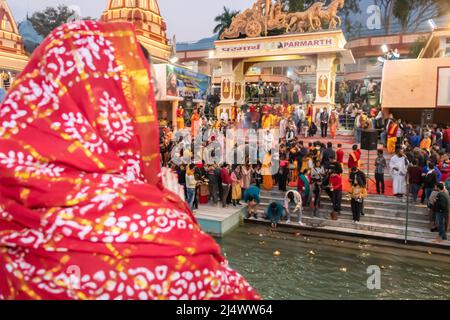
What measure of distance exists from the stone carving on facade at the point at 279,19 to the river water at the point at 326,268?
52.1 feet

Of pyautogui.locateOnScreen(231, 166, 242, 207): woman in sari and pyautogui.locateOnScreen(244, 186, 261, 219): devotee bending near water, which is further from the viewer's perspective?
pyautogui.locateOnScreen(231, 166, 242, 207): woman in sari

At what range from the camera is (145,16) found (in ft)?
119

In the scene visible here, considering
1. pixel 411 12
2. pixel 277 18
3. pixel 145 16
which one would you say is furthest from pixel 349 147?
pixel 411 12

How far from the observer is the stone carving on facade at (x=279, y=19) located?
21.8 m

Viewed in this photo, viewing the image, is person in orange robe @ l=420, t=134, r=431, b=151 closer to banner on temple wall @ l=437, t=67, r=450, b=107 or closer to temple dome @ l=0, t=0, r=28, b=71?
banner on temple wall @ l=437, t=67, r=450, b=107

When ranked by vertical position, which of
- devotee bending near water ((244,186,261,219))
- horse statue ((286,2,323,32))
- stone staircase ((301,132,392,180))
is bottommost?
devotee bending near water ((244,186,261,219))

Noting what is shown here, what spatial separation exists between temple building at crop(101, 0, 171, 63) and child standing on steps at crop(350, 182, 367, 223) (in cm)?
2834

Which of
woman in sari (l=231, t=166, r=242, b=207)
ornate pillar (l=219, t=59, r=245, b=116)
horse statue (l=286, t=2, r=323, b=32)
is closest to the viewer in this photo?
woman in sari (l=231, t=166, r=242, b=207)

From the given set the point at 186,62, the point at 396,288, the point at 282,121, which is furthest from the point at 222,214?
the point at 186,62

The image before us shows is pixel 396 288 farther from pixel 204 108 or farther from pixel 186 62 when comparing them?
pixel 186 62

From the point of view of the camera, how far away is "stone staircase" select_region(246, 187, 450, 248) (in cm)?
1021

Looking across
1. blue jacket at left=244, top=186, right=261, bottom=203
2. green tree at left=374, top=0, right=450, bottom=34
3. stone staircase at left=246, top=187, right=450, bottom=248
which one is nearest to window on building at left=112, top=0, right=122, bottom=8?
green tree at left=374, top=0, right=450, bottom=34

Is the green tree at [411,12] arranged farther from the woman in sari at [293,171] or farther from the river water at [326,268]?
the river water at [326,268]

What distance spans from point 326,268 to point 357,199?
2.92 metres
